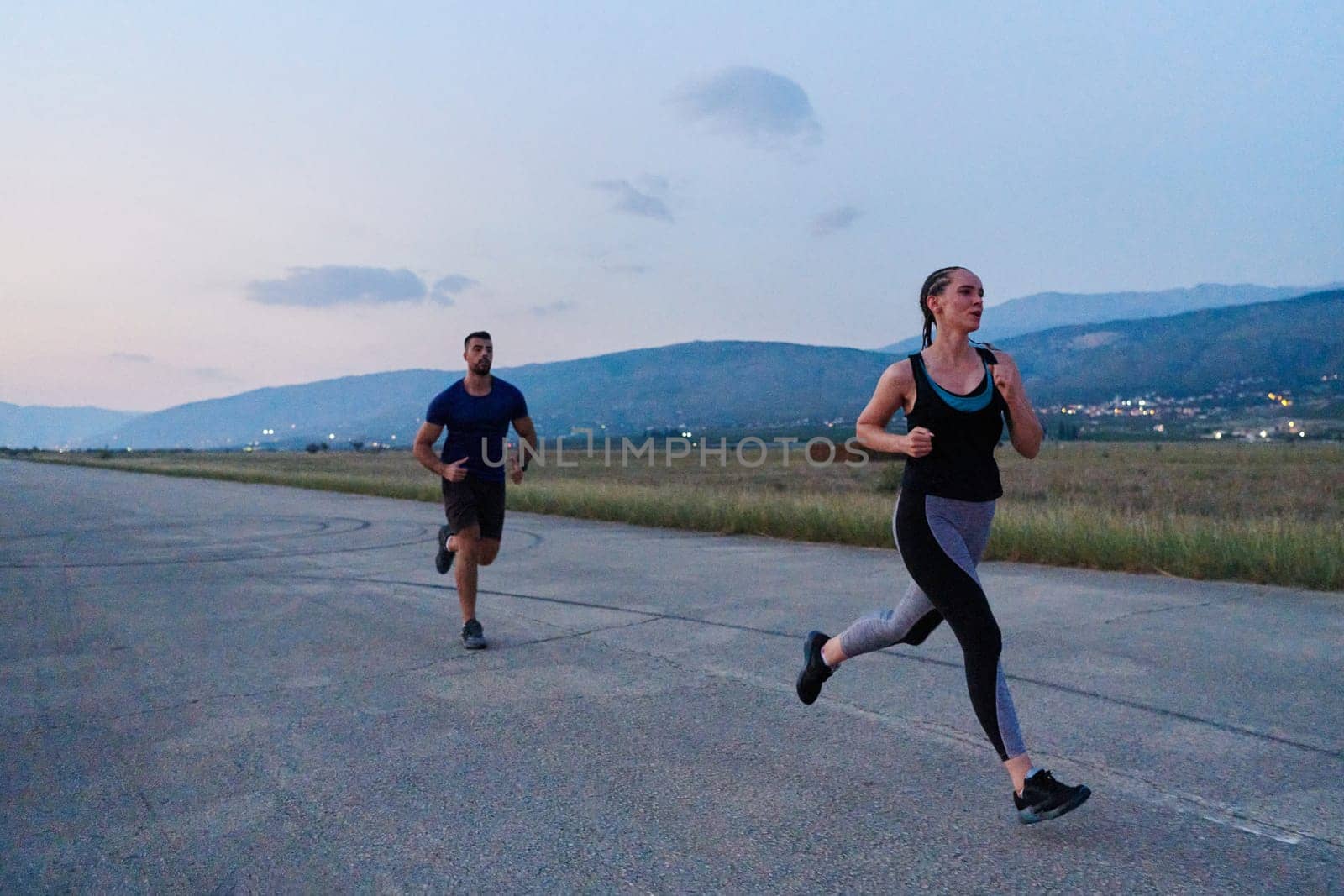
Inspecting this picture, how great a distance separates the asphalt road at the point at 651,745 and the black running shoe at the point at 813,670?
23cm

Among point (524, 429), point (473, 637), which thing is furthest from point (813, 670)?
point (524, 429)

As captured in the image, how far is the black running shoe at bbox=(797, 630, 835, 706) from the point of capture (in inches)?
188

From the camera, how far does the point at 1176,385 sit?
7618 inches

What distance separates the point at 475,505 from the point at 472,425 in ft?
1.74

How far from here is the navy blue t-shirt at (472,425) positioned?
22.9ft

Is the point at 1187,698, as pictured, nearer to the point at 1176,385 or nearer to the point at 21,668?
the point at 21,668

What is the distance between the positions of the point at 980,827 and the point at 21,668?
235 inches

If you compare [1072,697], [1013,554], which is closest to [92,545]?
[1013,554]

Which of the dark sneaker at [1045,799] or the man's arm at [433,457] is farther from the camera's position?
the man's arm at [433,457]

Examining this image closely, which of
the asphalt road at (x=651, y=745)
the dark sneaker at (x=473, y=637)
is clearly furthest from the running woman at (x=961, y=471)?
the dark sneaker at (x=473, y=637)

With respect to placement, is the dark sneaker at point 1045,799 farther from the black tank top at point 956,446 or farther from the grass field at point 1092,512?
the grass field at point 1092,512

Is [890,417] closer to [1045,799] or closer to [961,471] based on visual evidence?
[961,471]

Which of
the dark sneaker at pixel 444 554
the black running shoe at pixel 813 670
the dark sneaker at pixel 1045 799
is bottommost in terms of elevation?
the dark sneaker at pixel 1045 799

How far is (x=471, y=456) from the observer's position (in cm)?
704
